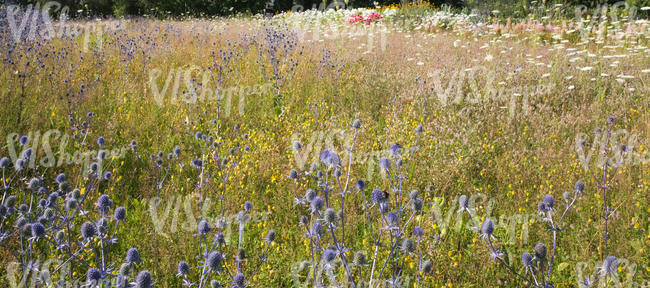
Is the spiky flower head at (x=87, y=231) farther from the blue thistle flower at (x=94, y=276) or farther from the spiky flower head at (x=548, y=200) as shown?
the spiky flower head at (x=548, y=200)

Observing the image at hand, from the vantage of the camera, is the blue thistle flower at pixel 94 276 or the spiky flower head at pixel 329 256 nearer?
the blue thistle flower at pixel 94 276

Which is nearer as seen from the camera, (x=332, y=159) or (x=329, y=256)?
(x=329, y=256)

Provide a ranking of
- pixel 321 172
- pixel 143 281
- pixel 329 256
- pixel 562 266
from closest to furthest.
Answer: pixel 143 281 → pixel 329 256 → pixel 562 266 → pixel 321 172

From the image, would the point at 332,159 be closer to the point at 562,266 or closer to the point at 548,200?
the point at 548,200

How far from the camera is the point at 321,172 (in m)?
2.39

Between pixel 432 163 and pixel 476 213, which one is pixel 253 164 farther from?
pixel 476 213

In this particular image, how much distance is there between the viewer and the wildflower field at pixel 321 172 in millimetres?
2023

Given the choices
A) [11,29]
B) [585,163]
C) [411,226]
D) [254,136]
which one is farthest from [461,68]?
[11,29]

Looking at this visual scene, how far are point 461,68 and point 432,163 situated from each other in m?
3.00

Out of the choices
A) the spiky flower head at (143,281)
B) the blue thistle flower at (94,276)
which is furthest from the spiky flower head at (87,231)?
the spiky flower head at (143,281)

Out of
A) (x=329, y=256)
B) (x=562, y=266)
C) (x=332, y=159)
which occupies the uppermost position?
(x=332, y=159)

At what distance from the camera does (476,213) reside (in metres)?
2.84

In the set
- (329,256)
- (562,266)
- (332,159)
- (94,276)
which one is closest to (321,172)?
(332,159)

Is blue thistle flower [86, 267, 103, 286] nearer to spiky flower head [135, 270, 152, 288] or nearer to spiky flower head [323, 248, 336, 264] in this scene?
spiky flower head [135, 270, 152, 288]
